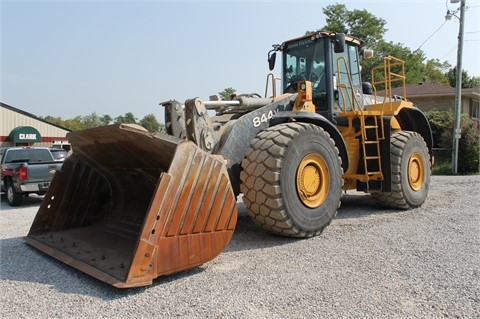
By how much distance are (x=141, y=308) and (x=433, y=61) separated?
68.2 metres

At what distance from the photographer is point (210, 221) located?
3.95m

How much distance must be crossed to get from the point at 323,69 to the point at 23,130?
2833cm

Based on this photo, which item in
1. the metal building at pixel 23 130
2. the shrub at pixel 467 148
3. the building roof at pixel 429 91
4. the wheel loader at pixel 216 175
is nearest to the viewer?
the wheel loader at pixel 216 175

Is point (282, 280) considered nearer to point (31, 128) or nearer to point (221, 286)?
point (221, 286)

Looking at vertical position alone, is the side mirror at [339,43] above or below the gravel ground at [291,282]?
above

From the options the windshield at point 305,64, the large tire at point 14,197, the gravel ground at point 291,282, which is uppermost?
the windshield at point 305,64

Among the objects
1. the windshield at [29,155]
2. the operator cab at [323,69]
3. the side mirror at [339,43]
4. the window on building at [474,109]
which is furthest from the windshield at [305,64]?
the window on building at [474,109]

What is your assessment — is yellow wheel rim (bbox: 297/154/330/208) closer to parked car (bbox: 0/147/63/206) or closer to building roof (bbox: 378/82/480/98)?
parked car (bbox: 0/147/63/206)

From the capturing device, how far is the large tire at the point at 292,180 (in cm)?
467

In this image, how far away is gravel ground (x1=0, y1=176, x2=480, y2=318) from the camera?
3125 mm

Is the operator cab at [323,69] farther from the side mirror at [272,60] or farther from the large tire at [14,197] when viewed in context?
the large tire at [14,197]

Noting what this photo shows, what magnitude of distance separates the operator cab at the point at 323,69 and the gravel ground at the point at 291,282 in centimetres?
224

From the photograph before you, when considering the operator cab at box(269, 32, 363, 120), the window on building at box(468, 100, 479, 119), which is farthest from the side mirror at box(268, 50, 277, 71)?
the window on building at box(468, 100, 479, 119)

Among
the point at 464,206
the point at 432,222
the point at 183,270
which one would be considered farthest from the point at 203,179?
the point at 464,206
